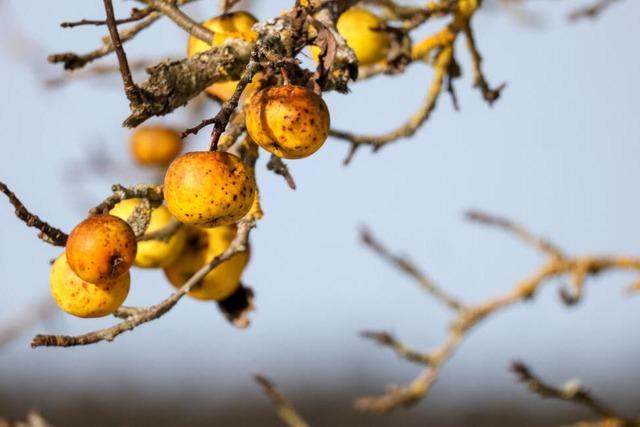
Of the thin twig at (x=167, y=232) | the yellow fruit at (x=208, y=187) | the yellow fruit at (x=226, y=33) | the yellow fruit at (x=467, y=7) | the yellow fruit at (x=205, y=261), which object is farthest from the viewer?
the yellow fruit at (x=467, y=7)

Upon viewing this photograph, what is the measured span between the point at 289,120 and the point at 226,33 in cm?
57

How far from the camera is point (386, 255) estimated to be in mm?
3809

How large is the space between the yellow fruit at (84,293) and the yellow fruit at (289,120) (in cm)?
42

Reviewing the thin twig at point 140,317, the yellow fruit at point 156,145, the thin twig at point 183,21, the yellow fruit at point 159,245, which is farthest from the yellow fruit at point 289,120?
the yellow fruit at point 156,145

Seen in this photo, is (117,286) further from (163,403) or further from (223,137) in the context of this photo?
(163,403)

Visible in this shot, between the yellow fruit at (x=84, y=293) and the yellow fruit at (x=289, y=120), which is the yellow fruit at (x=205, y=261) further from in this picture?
the yellow fruit at (x=289, y=120)

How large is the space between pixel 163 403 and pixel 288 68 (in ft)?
40.1

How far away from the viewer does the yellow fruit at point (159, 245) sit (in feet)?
8.27

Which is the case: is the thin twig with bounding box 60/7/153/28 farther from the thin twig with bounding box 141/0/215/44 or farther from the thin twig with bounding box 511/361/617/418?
the thin twig with bounding box 511/361/617/418

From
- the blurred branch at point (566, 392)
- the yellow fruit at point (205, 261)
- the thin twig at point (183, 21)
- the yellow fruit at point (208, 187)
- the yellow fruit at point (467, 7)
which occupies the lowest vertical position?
the blurred branch at point (566, 392)

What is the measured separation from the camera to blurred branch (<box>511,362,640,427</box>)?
110 inches

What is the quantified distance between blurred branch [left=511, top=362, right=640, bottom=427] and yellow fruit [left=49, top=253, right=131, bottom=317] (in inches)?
42.5

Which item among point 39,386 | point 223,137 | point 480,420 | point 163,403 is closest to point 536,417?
point 480,420

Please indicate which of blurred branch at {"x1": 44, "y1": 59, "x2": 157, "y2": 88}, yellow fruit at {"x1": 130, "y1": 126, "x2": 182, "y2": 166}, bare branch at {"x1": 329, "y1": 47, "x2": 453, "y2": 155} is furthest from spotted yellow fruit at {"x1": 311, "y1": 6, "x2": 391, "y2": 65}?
yellow fruit at {"x1": 130, "y1": 126, "x2": 182, "y2": 166}
